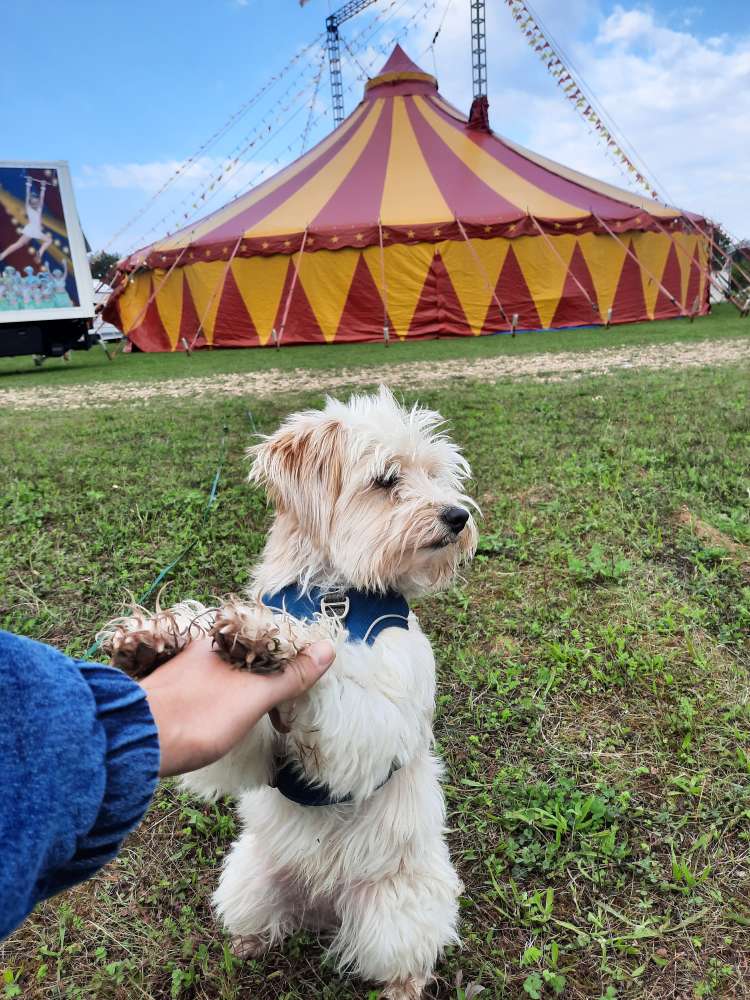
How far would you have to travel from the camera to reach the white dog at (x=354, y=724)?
1698mm

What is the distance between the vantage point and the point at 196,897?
2.25m

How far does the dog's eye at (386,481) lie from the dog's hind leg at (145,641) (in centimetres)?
→ 80

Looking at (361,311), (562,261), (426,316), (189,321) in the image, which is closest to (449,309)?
(426,316)

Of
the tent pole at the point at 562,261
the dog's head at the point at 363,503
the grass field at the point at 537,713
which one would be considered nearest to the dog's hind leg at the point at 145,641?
the dog's head at the point at 363,503

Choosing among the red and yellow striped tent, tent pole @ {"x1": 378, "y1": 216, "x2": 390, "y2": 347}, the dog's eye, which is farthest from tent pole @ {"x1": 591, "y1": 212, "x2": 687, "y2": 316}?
the dog's eye

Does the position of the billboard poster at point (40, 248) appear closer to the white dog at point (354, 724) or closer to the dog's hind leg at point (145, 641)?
the white dog at point (354, 724)

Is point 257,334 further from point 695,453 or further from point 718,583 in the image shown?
point 718,583

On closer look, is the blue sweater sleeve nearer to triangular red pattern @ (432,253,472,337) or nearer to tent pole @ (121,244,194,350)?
triangular red pattern @ (432,253,472,337)

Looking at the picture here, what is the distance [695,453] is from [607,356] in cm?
780

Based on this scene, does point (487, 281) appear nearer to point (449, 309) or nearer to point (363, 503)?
point (449, 309)

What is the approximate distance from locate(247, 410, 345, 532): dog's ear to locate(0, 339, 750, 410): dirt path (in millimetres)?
8153

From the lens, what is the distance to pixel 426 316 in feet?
61.1

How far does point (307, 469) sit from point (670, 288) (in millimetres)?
22281

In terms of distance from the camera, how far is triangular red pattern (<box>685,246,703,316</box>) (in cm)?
2173
